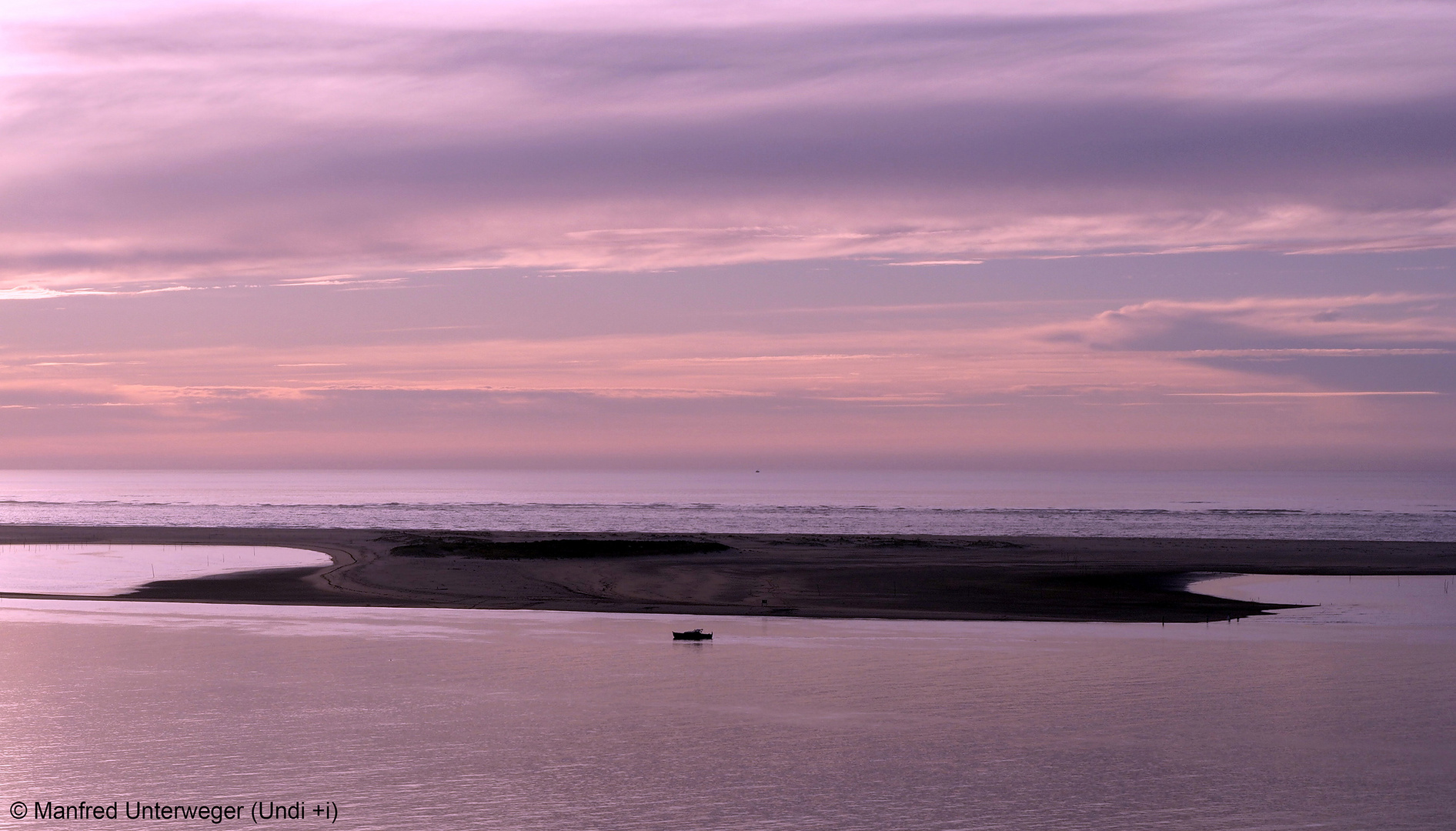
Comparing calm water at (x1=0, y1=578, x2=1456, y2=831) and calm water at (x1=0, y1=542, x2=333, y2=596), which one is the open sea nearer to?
calm water at (x1=0, y1=578, x2=1456, y2=831)

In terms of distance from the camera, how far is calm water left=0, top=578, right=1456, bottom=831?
18.5 metres

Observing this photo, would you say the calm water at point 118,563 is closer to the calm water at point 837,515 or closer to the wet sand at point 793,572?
the wet sand at point 793,572

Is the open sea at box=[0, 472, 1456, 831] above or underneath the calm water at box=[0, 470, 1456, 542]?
underneath

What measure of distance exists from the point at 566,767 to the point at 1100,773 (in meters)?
8.56

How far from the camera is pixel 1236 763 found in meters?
21.0

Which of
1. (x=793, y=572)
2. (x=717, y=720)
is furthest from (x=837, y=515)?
(x=717, y=720)

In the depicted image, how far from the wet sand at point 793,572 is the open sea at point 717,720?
3051 mm

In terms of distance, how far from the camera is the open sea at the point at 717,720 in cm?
1828

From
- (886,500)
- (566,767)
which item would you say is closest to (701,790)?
(566,767)

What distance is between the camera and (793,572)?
181 feet

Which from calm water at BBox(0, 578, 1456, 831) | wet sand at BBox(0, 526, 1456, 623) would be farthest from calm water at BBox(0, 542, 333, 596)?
calm water at BBox(0, 578, 1456, 831)

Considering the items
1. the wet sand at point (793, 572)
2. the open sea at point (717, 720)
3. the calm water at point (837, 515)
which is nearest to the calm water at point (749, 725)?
the open sea at point (717, 720)

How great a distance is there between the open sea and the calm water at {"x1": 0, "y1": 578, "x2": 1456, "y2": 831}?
0.27ft

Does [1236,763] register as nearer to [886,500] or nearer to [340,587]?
[340,587]
